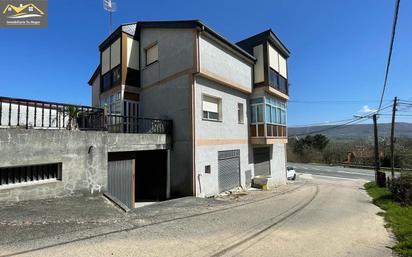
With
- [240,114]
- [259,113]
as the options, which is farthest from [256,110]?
[240,114]

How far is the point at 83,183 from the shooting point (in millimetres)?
7754

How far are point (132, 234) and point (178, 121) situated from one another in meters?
7.46

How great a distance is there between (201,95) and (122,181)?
543 centimetres

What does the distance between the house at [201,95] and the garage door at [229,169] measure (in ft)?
0.18

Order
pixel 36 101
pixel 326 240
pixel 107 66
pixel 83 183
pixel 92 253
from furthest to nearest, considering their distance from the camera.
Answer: pixel 107 66 → pixel 83 183 → pixel 36 101 → pixel 326 240 → pixel 92 253

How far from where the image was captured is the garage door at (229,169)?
13711mm

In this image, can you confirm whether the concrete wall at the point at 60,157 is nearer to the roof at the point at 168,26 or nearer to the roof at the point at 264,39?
the roof at the point at 168,26

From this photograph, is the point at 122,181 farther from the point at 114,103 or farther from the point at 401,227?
the point at 401,227

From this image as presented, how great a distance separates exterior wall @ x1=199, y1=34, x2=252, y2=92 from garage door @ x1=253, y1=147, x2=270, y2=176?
4468mm

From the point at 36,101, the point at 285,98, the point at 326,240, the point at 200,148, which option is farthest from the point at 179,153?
the point at 285,98

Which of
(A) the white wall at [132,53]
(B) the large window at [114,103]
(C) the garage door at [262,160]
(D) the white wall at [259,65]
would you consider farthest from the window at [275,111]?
(B) the large window at [114,103]

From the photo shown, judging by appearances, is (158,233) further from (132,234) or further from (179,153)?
(179,153)

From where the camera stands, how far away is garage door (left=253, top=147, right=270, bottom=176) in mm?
17467

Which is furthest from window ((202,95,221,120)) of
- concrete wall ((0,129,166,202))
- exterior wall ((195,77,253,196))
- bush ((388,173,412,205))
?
bush ((388,173,412,205))
